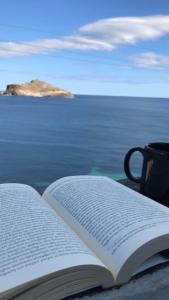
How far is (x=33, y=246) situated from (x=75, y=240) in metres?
0.07

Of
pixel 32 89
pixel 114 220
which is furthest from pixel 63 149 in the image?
pixel 32 89

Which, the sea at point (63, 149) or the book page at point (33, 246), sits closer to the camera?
the book page at point (33, 246)

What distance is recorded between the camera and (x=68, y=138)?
1050 inches

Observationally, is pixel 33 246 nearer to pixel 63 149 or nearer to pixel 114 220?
pixel 114 220

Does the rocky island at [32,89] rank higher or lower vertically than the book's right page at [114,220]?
higher

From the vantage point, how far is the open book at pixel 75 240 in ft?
1.53

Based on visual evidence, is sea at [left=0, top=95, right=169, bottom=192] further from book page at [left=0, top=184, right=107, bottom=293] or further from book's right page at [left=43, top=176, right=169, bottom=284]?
book page at [left=0, top=184, right=107, bottom=293]

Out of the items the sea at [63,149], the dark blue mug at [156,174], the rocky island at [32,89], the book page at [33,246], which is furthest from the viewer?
the rocky island at [32,89]

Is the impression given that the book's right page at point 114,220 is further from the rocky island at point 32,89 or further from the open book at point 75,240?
the rocky island at point 32,89

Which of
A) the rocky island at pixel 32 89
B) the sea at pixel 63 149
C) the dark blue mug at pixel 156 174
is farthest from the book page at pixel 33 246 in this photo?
the rocky island at pixel 32 89

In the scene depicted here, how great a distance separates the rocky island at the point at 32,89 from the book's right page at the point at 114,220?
7187 centimetres

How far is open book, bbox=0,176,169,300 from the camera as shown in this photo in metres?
0.47

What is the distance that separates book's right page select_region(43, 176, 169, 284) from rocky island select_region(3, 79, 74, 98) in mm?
71874

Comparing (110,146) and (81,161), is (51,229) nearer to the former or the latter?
(81,161)
